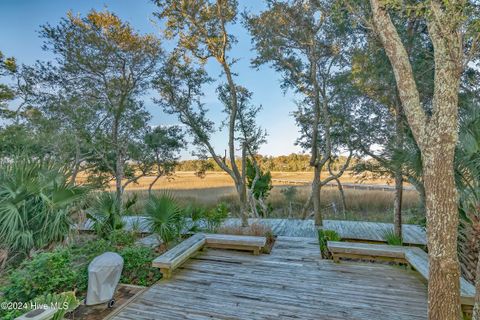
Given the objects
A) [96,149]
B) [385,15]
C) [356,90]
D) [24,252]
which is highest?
[356,90]

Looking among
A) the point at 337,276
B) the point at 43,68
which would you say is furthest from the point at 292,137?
the point at 43,68

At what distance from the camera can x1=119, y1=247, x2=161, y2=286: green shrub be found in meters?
3.58

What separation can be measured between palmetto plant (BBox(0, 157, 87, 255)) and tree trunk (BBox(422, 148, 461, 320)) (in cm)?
444

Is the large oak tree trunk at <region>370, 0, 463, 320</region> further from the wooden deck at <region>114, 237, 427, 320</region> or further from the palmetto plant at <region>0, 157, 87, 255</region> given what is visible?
the palmetto plant at <region>0, 157, 87, 255</region>

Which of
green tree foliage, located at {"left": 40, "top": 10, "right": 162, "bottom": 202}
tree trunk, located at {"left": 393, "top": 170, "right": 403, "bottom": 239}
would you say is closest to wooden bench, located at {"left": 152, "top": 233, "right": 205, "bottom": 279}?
green tree foliage, located at {"left": 40, "top": 10, "right": 162, "bottom": 202}

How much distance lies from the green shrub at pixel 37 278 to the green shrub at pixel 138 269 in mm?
1047

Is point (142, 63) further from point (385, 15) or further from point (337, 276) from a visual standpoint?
point (337, 276)

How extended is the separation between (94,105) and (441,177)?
10.1 meters

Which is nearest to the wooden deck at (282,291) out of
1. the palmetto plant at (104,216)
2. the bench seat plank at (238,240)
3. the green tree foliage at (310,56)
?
the bench seat plank at (238,240)

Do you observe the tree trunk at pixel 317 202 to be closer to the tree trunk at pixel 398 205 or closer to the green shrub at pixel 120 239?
the tree trunk at pixel 398 205

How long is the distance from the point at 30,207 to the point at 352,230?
708cm

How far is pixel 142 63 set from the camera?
838 cm

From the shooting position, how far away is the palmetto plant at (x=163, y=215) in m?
4.54

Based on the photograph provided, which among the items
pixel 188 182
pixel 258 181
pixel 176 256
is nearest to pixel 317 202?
pixel 258 181
